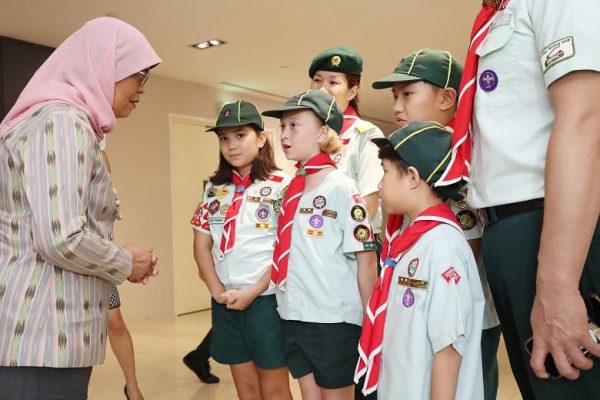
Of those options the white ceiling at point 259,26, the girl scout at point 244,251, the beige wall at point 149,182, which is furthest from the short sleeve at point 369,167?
the beige wall at point 149,182

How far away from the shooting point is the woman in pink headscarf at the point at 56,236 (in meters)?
1.20

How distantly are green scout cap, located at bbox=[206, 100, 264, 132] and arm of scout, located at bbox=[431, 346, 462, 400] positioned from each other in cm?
130

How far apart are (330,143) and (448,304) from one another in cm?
83

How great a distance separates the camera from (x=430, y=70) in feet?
5.40

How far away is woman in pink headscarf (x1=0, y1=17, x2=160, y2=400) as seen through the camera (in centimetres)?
120

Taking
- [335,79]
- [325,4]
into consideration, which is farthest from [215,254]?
[325,4]

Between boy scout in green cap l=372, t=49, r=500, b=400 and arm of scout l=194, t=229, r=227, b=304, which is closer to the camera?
boy scout in green cap l=372, t=49, r=500, b=400

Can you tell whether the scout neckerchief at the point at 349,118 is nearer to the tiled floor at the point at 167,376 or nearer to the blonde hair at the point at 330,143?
the blonde hair at the point at 330,143

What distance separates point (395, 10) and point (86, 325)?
3967mm

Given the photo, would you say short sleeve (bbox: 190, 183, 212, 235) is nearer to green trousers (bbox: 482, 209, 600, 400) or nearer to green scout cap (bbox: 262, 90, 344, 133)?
green scout cap (bbox: 262, 90, 344, 133)

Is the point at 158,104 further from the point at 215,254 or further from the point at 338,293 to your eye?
the point at 338,293

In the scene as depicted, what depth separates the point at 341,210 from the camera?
1.82 meters

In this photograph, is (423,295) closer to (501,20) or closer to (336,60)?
(501,20)

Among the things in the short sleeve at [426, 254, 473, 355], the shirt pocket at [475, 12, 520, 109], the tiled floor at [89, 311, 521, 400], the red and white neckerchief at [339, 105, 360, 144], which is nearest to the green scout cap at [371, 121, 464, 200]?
the short sleeve at [426, 254, 473, 355]
